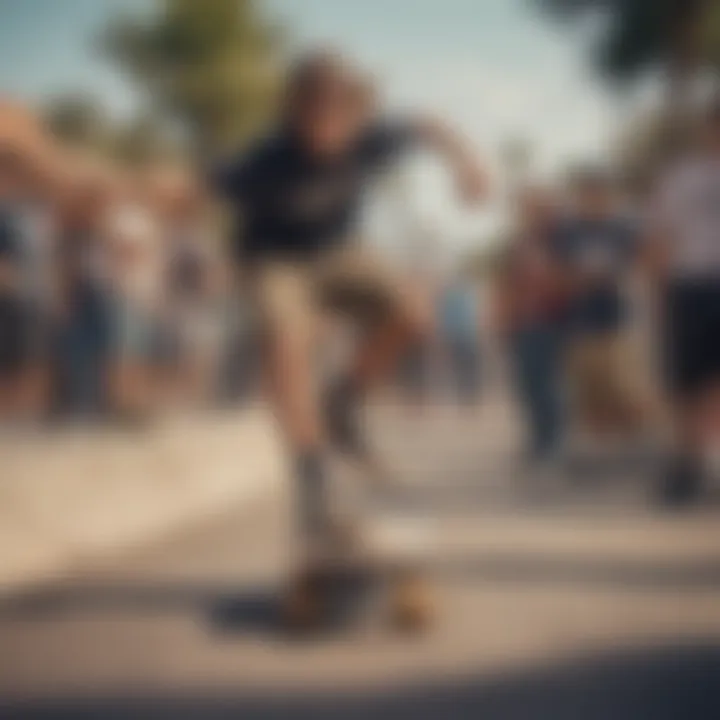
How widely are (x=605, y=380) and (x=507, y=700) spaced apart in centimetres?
38

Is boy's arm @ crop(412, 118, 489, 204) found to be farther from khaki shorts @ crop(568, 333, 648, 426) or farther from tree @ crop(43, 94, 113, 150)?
tree @ crop(43, 94, 113, 150)

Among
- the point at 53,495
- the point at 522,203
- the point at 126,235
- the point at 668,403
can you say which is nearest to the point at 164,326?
the point at 126,235

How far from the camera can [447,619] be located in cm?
126

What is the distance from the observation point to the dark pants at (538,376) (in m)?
1.24

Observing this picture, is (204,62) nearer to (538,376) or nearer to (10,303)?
(10,303)

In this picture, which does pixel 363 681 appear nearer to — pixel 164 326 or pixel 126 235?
pixel 164 326

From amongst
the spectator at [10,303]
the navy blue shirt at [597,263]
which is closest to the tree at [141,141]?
the spectator at [10,303]

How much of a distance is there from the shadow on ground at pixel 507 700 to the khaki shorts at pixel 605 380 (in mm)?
285

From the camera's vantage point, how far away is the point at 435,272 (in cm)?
122

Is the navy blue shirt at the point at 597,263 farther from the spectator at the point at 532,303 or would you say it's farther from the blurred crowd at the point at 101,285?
the blurred crowd at the point at 101,285

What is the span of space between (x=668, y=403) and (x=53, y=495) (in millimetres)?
746

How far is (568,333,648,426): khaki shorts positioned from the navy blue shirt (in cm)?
2

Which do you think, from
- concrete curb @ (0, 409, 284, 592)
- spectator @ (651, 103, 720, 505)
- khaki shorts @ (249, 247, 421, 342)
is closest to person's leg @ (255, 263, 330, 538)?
khaki shorts @ (249, 247, 421, 342)

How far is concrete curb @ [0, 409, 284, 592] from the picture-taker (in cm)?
131
